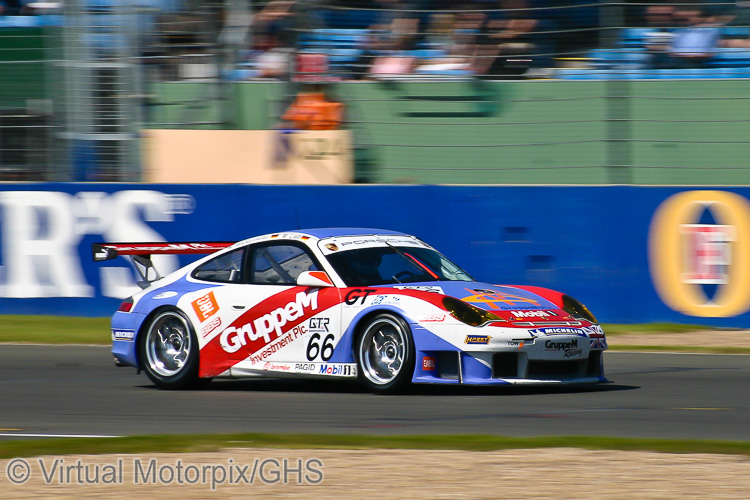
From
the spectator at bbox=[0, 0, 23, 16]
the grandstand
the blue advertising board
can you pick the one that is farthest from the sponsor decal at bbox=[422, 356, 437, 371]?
the spectator at bbox=[0, 0, 23, 16]

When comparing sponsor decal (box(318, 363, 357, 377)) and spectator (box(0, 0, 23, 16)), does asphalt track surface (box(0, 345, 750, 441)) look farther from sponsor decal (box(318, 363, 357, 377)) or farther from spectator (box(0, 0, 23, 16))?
spectator (box(0, 0, 23, 16))

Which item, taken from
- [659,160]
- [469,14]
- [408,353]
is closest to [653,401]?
[408,353]

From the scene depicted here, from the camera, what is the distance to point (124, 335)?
9.65 m

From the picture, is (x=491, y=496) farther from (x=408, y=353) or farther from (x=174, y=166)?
(x=174, y=166)

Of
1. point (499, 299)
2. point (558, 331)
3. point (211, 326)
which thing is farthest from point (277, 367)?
point (558, 331)

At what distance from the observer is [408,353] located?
8234mm

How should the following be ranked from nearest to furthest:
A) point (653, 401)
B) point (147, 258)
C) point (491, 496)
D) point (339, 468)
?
point (491, 496) → point (339, 468) → point (653, 401) → point (147, 258)

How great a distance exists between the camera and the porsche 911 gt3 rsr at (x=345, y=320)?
8164 mm

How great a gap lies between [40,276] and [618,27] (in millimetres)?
7799

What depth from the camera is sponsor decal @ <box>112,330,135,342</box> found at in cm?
958

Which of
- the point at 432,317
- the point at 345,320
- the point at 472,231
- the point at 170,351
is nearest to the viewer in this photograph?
the point at 432,317

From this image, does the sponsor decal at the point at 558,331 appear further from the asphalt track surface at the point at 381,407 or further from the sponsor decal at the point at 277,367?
the sponsor decal at the point at 277,367

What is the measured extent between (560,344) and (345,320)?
1580 mm

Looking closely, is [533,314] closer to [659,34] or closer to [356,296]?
[356,296]
